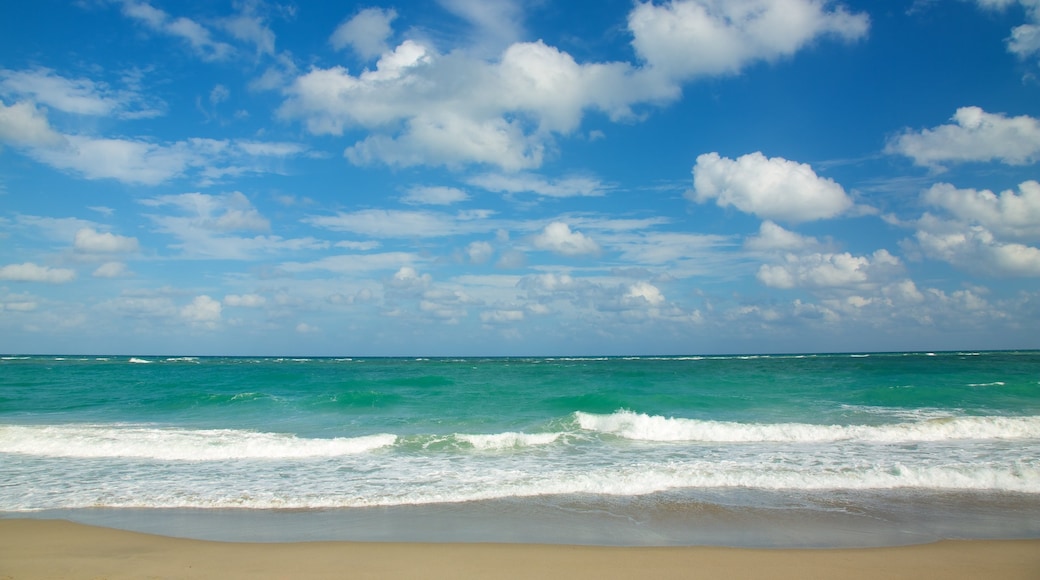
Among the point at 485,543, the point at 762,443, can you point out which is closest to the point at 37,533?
the point at 485,543

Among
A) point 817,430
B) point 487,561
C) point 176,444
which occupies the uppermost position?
point 176,444

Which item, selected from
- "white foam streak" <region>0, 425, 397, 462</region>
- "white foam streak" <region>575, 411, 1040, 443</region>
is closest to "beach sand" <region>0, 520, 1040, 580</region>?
"white foam streak" <region>0, 425, 397, 462</region>

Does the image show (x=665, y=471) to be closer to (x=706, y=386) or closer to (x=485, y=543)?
(x=485, y=543)

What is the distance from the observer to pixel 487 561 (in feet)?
23.4

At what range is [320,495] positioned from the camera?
1048cm

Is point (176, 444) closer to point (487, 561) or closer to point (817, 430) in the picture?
point (487, 561)

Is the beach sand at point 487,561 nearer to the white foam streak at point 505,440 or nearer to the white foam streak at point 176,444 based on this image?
the white foam streak at point 176,444

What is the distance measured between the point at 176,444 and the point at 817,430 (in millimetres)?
18164

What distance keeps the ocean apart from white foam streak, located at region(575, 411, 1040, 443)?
0.08 m

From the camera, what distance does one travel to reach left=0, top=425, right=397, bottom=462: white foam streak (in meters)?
14.8

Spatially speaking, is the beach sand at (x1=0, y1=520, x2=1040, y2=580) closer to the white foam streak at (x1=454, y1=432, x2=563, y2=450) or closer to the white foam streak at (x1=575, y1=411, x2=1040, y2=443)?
the white foam streak at (x1=454, y1=432, x2=563, y2=450)

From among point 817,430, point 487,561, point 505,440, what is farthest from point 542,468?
point 817,430

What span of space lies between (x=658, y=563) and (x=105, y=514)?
890 cm

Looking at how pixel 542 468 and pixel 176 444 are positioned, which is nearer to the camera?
pixel 542 468
